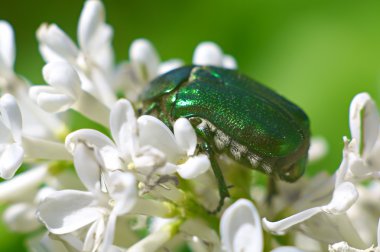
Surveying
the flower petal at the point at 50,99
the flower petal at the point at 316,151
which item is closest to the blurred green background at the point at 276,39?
the flower petal at the point at 316,151

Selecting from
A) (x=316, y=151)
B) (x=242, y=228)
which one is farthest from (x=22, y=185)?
(x=316, y=151)

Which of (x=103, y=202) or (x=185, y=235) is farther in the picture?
(x=185, y=235)

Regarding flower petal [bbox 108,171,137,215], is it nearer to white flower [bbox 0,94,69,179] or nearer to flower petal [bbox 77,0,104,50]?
white flower [bbox 0,94,69,179]

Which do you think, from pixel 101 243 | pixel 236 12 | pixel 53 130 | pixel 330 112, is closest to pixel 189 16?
pixel 236 12

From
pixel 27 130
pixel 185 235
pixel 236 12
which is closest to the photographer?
pixel 185 235

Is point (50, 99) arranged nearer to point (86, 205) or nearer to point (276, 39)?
point (86, 205)

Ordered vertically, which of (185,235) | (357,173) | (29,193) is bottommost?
(29,193)

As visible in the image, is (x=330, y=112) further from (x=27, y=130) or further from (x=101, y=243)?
(x=101, y=243)

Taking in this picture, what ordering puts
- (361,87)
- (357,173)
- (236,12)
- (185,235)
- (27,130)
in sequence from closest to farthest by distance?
(357,173)
(185,235)
(27,130)
(361,87)
(236,12)

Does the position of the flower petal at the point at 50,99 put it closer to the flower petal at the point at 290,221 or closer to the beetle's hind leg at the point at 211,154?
the beetle's hind leg at the point at 211,154
